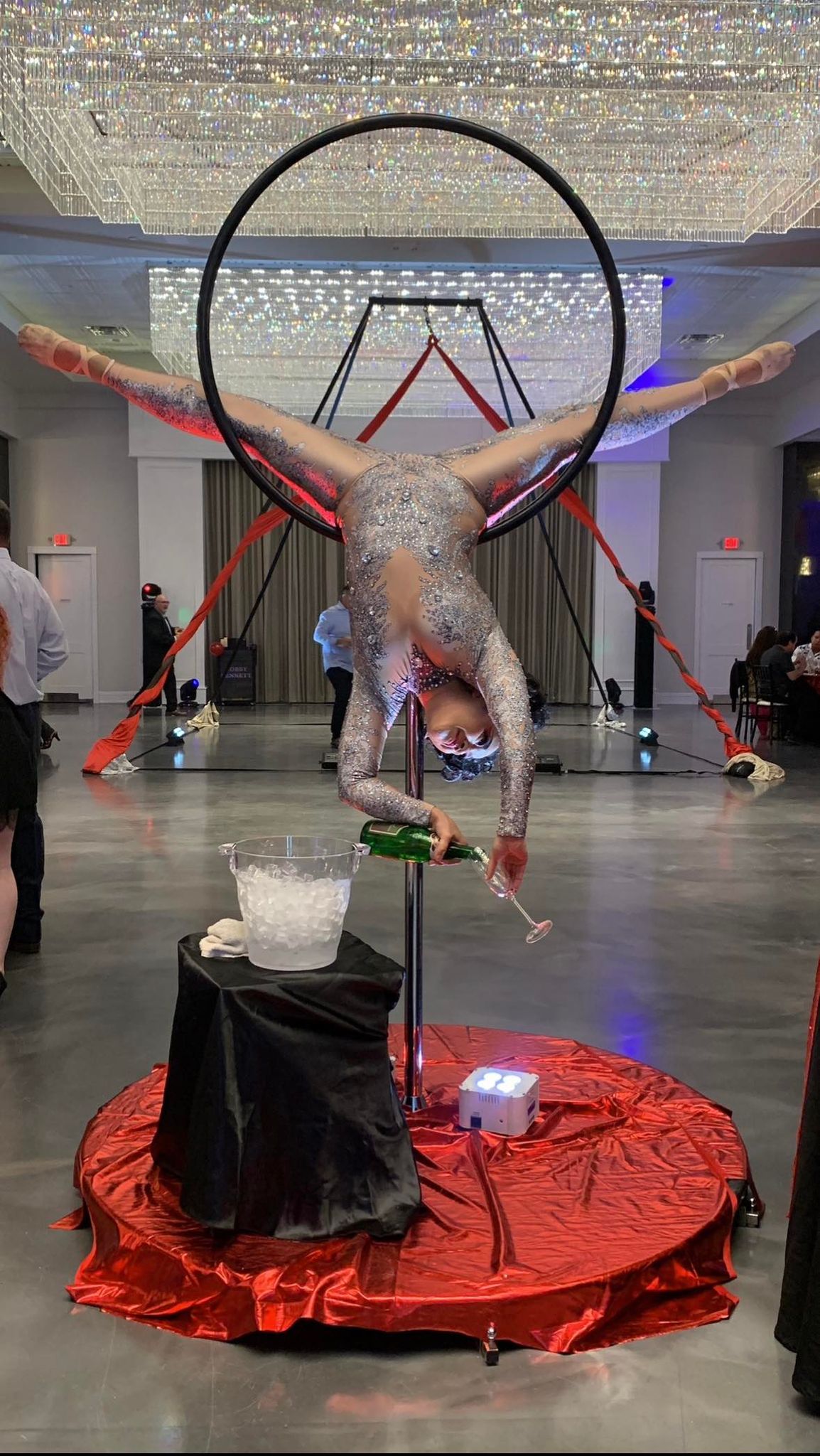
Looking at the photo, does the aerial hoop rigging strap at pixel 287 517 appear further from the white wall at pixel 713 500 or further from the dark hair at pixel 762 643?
the white wall at pixel 713 500

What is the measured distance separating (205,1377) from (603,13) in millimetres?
6112

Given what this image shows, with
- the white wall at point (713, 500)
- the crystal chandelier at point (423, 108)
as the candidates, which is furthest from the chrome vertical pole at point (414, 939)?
the white wall at point (713, 500)

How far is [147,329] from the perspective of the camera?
1423 cm

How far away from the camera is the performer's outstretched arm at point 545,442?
2.59m

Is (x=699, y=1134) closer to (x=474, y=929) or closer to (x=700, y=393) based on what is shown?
(x=700, y=393)

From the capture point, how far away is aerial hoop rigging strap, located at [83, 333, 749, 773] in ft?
16.6

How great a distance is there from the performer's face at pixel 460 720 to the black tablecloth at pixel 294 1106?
20.0 inches

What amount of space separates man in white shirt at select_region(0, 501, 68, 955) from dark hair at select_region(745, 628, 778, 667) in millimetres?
9045

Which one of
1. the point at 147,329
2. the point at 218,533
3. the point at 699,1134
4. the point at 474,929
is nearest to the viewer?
the point at 699,1134

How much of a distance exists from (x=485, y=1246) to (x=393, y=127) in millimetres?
2199

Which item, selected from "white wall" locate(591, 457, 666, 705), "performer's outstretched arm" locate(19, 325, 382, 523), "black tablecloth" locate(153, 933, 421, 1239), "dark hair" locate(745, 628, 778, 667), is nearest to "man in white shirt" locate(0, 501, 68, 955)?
"performer's outstretched arm" locate(19, 325, 382, 523)

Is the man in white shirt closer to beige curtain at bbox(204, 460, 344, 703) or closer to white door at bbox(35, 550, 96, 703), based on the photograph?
beige curtain at bbox(204, 460, 344, 703)

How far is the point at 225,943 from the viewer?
7.54ft

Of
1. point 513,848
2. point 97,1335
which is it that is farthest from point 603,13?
point 97,1335
